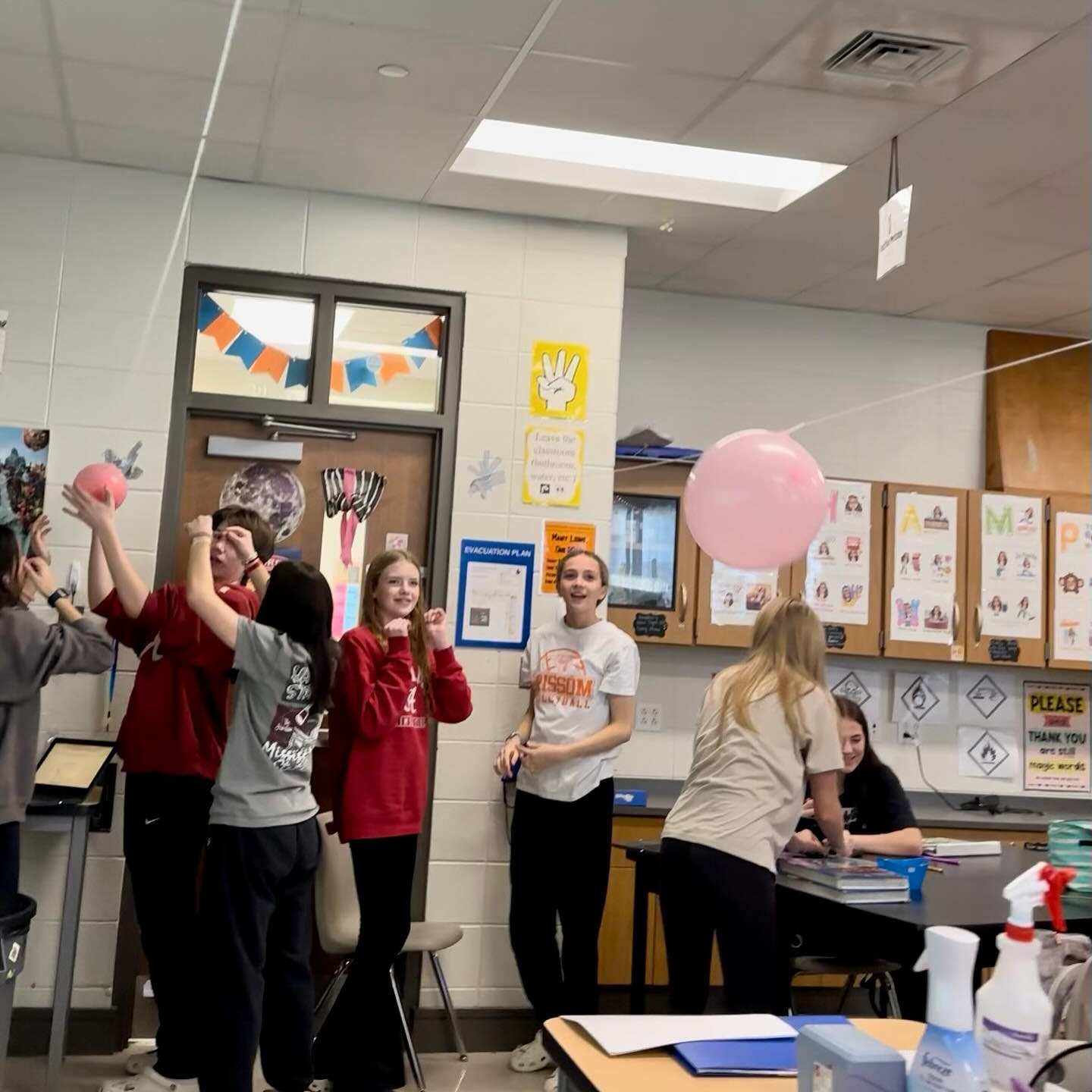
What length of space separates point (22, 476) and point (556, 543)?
1.82 metres

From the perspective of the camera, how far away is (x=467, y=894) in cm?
412

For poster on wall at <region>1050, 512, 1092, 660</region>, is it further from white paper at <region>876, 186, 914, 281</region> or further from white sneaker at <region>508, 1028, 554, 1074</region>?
white sneaker at <region>508, 1028, 554, 1074</region>

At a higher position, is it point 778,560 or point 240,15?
point 240,15

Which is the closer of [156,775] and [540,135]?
[156,775]

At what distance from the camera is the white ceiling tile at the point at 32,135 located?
3.72 meters

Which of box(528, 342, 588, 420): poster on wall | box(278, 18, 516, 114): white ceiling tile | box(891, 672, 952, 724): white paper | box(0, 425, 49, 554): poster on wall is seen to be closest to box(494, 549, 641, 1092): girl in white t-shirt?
box(528, 342, 588, 420): poster on wall

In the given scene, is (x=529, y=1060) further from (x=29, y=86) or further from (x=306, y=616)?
(x=29, y=86)

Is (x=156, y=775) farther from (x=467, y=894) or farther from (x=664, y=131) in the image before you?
(x=664, y=131)

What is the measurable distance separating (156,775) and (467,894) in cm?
125

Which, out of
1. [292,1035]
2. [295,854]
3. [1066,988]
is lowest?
[292,1035]

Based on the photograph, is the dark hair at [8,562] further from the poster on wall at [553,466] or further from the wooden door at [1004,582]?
the wooden door at [1004,582]

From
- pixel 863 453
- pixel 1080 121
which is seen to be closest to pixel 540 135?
pixel 1080 121

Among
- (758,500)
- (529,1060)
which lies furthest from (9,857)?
(758,500)

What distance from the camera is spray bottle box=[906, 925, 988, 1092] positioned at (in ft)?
3.57
